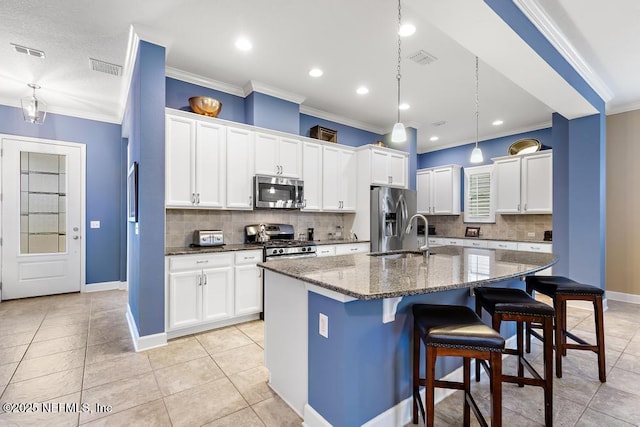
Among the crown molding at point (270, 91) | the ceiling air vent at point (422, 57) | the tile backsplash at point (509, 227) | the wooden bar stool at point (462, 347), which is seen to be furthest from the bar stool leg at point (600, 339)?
the crown molding at point (270, 91)

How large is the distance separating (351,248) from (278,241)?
3.72 feet

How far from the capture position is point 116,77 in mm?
3723

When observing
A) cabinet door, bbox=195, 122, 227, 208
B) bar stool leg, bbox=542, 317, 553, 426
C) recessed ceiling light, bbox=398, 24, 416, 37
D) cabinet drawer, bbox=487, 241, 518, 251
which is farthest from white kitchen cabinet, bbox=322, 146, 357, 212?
bar stool leg, bbox=542, 317, 553, 426

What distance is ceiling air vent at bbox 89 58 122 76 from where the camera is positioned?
3.36 meters

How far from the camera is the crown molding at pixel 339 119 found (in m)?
4.84

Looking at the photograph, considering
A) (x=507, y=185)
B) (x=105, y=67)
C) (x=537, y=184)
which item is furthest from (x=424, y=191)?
(x=105, y=67)

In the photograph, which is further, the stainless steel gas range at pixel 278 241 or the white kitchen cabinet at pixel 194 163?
the stainless steel gas range at pixel 278 241

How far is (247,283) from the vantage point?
347cm

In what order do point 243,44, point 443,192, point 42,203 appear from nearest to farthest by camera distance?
point 243,44, point 42,203, point 443,192

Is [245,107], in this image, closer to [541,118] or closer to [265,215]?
[265,215]

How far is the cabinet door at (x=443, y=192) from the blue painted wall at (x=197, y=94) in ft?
14.9

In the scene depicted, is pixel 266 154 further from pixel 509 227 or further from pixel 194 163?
pixel 509 227

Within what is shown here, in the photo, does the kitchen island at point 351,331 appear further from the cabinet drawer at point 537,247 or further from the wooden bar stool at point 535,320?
the cabinet drawer at point 537,247

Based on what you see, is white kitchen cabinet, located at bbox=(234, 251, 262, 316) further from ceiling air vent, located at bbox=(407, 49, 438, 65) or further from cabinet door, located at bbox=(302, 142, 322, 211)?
ceiling air vent, located at bbox=(407, 49, 438, 65)
